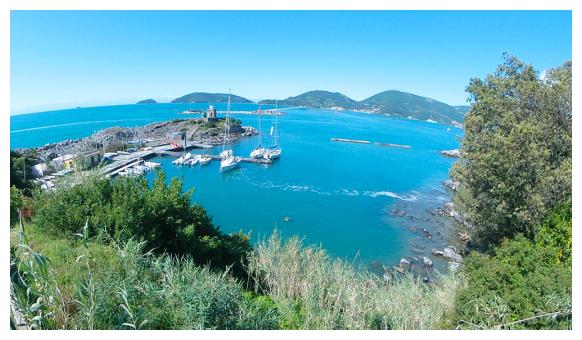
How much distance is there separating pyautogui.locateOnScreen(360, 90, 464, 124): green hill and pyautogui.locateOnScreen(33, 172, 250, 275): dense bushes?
1315 inches

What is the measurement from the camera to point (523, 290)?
390 cm

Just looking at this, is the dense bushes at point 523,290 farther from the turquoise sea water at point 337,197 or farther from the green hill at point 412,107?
the green hill at point 412,107

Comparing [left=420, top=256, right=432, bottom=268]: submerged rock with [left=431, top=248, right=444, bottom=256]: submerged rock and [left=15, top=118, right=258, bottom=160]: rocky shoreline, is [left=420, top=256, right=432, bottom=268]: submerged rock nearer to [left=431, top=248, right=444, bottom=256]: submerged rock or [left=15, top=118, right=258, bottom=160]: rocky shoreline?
[left=431, top=248, right=444, bottom=256]: submerged rock

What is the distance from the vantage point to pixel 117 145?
31203 millimetres

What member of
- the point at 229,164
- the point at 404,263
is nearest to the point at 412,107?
the point at 229,164

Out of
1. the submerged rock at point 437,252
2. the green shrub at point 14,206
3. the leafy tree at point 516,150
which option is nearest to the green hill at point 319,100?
the submerged rock at point 437,252

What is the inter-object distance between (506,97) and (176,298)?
335 inches

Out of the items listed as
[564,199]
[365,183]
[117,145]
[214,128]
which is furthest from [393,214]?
[214,128]

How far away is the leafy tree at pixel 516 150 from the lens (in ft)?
22.9

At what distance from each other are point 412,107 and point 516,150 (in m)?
57.1

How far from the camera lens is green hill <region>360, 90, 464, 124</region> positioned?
46156 mm

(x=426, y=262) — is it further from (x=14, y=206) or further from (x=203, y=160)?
(x=203, y=160)
